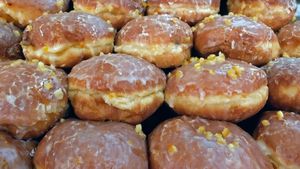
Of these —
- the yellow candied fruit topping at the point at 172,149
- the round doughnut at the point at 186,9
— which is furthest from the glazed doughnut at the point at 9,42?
the yellow candied fruit topping at the point at 172,149

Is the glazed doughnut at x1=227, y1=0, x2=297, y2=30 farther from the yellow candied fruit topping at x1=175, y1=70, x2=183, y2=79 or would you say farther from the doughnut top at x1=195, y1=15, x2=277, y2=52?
the yellow candied fruit topping at x1=175, y1=70, x2=183, y2=79

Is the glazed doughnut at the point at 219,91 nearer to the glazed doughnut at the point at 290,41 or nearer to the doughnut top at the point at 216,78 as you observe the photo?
the doughnut top at the point at 216,78

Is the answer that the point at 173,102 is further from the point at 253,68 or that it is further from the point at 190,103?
the point at 253,68

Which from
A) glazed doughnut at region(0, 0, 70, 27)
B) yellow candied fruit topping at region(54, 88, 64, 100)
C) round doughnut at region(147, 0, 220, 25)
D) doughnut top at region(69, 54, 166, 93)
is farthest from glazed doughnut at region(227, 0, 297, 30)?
yellow candied fruit topping at region(54, 88, 64, 100)

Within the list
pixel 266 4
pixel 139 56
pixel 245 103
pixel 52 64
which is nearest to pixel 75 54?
pixel 52 64

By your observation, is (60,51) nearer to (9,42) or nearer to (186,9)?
(9,42)

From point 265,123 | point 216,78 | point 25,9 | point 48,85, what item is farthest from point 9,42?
point 265,123

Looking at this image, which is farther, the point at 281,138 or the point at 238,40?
the point at 238,40
